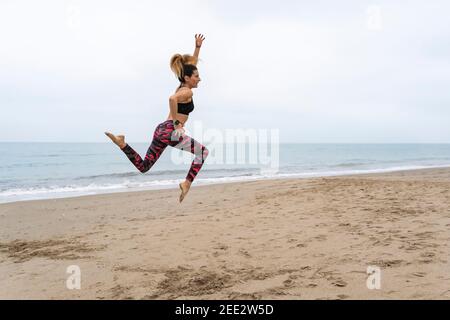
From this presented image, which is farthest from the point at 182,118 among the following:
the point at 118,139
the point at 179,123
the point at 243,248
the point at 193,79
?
the point at 243,248

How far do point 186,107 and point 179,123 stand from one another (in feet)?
0.49

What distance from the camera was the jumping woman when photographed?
124 inches

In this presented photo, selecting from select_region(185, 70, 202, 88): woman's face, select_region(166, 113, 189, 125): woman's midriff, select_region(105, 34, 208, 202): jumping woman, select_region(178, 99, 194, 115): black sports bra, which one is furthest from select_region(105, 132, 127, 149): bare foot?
select_region(185, 70, 202, 88): woman's face

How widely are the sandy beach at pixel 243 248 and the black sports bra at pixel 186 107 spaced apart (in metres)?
2.91

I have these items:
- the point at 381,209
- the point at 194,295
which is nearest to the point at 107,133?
the point at 194,295

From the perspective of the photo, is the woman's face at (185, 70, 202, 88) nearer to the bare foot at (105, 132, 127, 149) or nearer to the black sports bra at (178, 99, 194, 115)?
the black sports bra at (178, 99, 194, 115)

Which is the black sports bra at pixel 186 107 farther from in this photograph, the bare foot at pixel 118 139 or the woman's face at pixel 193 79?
the bare foot at pixel 118 139

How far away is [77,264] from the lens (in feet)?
22.4

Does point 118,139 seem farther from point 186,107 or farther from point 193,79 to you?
point 193,79

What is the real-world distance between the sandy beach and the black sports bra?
291 centimetres

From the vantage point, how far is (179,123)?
10.6 ft

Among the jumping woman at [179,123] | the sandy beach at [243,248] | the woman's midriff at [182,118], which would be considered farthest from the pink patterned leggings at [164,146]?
the sandy beach at [243,248]

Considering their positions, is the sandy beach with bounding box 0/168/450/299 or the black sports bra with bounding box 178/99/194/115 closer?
the black sports bra with bounding box 178/99/194/115

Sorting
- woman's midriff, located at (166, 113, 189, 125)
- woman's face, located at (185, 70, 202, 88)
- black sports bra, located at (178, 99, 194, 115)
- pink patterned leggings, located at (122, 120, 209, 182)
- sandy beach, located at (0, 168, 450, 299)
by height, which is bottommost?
sandy beach, located at (0, 168, 450, 299)
